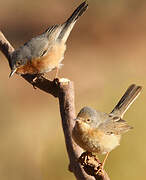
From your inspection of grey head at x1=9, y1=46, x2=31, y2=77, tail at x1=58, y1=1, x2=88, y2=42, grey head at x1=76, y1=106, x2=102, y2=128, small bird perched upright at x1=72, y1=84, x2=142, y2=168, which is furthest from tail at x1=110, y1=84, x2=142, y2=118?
tail at x1=58, y1=1, x2=88, y2=42

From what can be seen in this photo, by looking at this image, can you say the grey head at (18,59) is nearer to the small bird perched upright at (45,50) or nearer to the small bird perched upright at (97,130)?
the small bird perched upright at (45,50)

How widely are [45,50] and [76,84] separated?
3.83 m

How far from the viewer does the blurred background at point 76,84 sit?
6.29 metres

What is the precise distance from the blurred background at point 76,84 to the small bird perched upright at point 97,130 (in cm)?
195

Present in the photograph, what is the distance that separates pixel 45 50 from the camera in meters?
5.23

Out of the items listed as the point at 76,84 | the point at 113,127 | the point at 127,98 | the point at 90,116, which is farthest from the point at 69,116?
the point at 76,84

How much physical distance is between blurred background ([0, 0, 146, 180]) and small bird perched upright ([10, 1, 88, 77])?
1494mm

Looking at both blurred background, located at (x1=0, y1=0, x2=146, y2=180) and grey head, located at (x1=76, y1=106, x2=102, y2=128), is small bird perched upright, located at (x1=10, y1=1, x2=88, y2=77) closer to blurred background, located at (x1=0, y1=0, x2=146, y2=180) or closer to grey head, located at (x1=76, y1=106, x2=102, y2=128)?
grey head, located at (x1=76, y1=106, x2=102, y2=128)

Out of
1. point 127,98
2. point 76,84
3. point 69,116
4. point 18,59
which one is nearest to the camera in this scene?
point 69,116

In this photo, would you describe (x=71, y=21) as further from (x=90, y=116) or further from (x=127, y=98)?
(x=90, y=116)

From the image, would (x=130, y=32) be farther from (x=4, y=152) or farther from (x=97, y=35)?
(x=4, y=152)

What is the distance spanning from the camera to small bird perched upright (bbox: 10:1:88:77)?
485cm

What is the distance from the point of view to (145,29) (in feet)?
34.3

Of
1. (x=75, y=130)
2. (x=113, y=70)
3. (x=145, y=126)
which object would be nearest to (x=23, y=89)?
(x=113, y=70)
